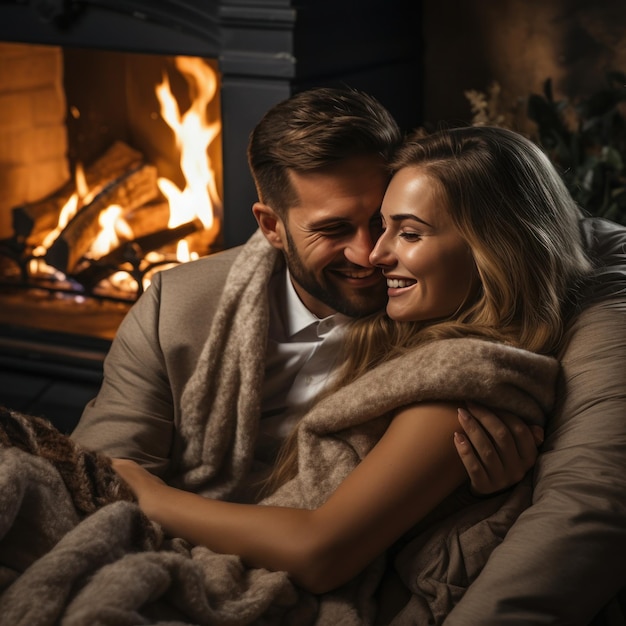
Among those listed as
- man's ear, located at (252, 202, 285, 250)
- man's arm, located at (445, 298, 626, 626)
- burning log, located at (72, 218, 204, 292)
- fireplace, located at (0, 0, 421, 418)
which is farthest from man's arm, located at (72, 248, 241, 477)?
burning log, located at (72, 218, 204, 292)

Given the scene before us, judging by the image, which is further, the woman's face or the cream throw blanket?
the woman's face

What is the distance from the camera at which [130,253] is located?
105 inches

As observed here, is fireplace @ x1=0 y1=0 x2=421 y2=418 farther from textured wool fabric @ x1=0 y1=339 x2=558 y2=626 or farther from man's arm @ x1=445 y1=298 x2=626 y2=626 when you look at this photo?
man's arm @ x1=445 y1=298 x2=626 y2=626

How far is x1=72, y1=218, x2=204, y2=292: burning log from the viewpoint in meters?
2.71

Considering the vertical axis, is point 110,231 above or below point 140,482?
above

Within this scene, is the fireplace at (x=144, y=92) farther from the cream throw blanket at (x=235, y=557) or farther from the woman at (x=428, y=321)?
the cream throw blanket at (x=235, y=557)

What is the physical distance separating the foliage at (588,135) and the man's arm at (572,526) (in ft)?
3.54

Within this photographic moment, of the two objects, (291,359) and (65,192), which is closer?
(291,359)

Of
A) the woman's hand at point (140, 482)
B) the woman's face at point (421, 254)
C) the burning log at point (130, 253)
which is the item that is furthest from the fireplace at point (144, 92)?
the woman's hand at point (140, 482)

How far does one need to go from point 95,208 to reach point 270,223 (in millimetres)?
1046

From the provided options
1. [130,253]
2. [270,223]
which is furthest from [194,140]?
[270,223]

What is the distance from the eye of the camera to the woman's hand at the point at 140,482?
61.9 inches

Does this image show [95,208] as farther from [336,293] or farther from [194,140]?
[336,293]

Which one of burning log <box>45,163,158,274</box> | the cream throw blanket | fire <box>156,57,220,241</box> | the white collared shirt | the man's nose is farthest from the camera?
burning log <box>45,163,158,274</box>
